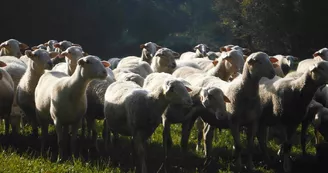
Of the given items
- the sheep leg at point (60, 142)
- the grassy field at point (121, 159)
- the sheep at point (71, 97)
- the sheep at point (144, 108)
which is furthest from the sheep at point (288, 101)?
the sheep leg at point (60, 142)

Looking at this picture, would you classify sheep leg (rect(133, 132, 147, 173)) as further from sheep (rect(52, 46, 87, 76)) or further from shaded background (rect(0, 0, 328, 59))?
shaded background (rect(0, 0, 328, 59))

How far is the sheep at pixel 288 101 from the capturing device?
877 centimetres

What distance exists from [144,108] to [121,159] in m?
1.53

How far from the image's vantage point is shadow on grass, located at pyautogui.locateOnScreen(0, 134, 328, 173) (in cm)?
857

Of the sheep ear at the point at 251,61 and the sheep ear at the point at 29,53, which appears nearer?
the sheep ear at the point at 251,61

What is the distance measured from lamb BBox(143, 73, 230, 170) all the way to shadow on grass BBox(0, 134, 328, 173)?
35 cm

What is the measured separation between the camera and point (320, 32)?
3077 centimetres

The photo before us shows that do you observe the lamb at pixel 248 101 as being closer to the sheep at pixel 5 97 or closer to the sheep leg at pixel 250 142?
the sheep leg at pixel 250 142

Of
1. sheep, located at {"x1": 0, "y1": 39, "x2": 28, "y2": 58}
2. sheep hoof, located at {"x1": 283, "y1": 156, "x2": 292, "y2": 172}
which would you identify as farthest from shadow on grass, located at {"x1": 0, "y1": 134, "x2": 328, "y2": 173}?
sheep, located at {"x1": 0, "y1": 39, "x2": 28, "y2": 58}

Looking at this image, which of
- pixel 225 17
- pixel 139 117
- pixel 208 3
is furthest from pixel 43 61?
pixel 208 3

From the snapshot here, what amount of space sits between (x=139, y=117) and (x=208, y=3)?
219 feet

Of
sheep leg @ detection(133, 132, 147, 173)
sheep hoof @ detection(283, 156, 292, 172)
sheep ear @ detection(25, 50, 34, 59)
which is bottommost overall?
sheep hoof @ detection(283, 156, 292, 172)

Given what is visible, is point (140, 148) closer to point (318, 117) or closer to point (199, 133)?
point (199, 133)

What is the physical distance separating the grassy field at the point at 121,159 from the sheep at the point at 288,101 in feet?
1.88
